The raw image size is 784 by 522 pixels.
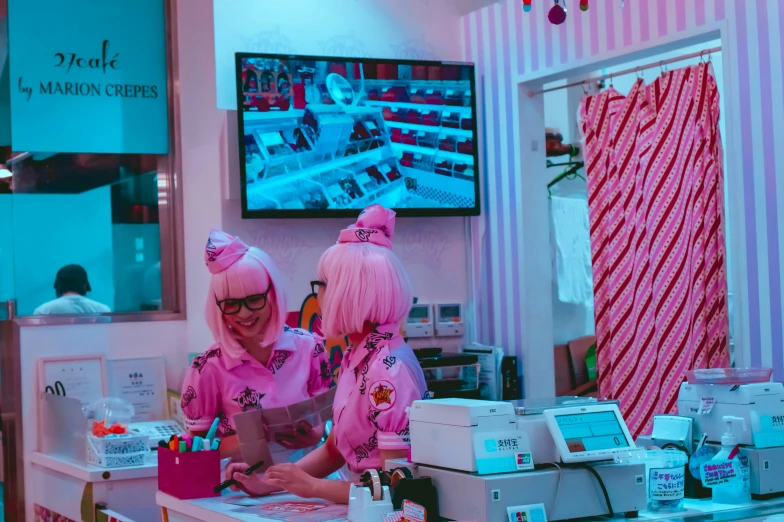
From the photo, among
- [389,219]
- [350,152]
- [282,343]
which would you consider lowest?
[282,343]

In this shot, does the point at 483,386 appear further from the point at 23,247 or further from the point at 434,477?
the point at 434,477

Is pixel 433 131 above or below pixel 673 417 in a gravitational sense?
above

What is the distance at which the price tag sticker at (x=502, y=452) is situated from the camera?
2.68 meters

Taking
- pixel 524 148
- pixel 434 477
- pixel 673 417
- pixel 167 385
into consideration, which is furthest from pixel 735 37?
pixel 167 385

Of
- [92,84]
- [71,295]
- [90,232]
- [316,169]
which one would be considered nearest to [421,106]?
[316,169]

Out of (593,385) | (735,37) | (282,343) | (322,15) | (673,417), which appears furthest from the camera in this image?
(593,385)

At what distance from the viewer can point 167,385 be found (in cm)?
510

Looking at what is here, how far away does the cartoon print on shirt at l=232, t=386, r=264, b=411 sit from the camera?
387 centimetres

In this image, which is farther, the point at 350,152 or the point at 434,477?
the point at 350,152

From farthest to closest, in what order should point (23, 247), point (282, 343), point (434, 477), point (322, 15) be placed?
point (322, 15) → point (23, 247) → point (282, 343) → point (434, 477)

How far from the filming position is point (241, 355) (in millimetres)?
3869

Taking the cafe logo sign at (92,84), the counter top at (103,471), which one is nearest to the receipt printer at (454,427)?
the counter top at (103,471)

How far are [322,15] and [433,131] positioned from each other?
885mm

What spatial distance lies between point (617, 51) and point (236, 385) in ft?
8.59
